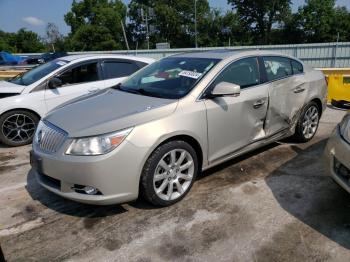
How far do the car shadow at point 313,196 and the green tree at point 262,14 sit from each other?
59788 millimetres

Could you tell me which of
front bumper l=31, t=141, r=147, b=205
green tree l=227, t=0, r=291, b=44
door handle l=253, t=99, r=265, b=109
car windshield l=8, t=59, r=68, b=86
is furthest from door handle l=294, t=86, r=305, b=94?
green tree l=227, t=0, r=291, b=44

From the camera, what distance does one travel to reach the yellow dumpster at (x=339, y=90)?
7.89 m

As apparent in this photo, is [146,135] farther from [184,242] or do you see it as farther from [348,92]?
[348,92]

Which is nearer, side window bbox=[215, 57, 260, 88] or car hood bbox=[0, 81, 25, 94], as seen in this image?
side window bbox=[215, 57, 260, 88]

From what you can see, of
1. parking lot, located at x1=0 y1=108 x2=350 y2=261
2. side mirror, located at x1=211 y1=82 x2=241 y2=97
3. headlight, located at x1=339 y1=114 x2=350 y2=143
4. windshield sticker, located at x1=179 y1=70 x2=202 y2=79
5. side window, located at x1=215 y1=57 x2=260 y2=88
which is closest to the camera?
parking lot, located at x1=0 y1=108 x2=350 y2=261

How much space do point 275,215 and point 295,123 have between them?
2.06 meters

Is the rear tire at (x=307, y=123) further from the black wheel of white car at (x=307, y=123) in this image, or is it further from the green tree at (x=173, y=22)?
the green tree at (x=173, y=22)

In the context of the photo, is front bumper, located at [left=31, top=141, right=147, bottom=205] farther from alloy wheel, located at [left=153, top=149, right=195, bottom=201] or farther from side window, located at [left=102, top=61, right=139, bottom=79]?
side window, located at [left=102, top=61, right=139, bottom=79]

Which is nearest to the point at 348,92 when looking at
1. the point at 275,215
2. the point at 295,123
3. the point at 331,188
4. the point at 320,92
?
the point at 320,92

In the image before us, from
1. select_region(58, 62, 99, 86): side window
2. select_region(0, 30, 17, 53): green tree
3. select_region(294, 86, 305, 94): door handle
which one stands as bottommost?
select_region(294, 86, 305, 94): door handle

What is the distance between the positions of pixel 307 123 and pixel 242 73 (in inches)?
67.1

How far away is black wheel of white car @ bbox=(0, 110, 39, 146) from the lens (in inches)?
222

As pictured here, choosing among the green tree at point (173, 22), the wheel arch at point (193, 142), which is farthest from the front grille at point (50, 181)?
the green tree at point (173, 22)

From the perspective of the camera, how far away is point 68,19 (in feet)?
226
